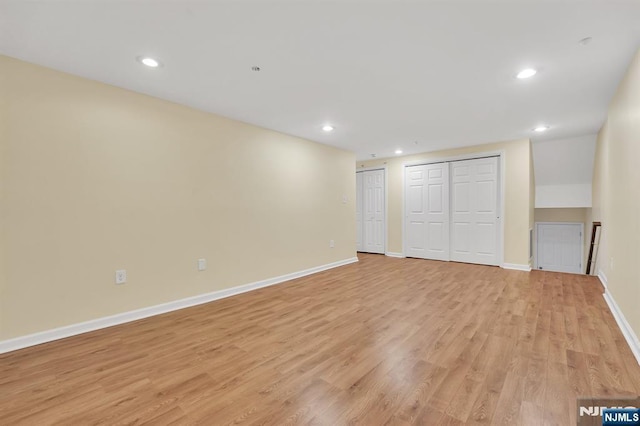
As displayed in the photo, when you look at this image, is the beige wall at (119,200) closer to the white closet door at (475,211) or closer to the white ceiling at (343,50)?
the white ceiling at (343,50)

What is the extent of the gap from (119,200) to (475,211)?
5752 mm

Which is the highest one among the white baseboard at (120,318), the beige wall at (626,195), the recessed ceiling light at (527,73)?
the recessed ceiling light at (527,73)

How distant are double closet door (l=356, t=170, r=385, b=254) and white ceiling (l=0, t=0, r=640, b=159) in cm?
342

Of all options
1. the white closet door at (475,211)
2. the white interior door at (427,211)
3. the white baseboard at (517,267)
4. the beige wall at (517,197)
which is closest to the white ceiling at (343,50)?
the beige wall at (517,197)

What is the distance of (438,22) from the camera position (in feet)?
6.06

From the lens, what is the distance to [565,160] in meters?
5.24

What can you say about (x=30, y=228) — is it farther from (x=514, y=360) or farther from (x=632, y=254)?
(x=632, y=254)

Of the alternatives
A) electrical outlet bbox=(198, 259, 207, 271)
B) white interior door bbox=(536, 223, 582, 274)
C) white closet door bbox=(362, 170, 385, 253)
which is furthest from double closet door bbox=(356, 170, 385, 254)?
electrical outlet bbox=(198, 259, 207, 271)

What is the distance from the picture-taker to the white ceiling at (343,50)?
1.75 m

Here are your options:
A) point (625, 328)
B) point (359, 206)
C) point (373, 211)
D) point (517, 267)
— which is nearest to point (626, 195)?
point (625, 328)

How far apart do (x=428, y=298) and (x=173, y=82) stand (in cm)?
366

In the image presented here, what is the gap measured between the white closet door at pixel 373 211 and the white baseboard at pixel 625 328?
4.15 meters

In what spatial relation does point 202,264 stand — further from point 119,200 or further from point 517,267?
point 517,267

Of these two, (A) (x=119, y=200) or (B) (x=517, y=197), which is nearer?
(A) (x=119, y=200)
